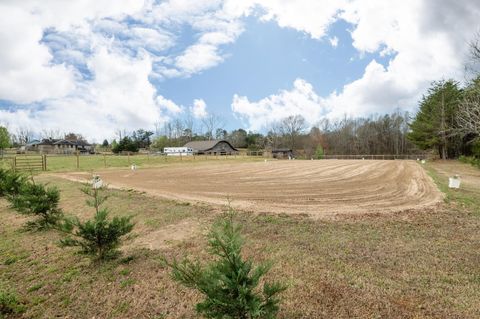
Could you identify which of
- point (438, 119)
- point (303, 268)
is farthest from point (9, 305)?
point (438, 119)

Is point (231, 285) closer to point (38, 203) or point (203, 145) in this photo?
point (38, 203)

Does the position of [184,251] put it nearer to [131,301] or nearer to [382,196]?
[131,301]

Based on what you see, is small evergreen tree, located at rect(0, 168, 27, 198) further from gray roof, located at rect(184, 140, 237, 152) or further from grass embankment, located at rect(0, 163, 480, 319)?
gray roof, located at rect(184, 140, 237, 152)

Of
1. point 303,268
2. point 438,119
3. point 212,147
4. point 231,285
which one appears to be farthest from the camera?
point 212,147

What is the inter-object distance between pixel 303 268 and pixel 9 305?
4.86m

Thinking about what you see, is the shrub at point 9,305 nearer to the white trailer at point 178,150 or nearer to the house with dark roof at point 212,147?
the white trailer at point 178,150

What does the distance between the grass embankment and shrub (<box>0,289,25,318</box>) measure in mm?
138

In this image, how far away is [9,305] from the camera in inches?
172

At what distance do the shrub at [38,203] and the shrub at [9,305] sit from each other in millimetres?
3381

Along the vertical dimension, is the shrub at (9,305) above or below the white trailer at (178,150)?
below

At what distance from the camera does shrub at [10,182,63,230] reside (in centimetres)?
779

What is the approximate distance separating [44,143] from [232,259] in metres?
108

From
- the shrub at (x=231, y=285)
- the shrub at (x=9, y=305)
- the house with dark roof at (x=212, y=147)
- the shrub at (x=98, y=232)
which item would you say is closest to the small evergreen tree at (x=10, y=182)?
the shrub at (x=98, y=232)

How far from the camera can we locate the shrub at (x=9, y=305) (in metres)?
4.28
